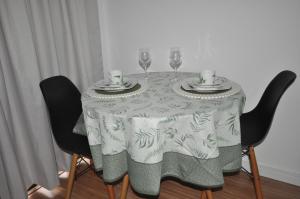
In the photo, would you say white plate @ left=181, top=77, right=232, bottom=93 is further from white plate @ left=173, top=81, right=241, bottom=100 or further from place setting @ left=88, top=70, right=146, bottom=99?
place setting @ left=88, top=70, right=146, bottom=99

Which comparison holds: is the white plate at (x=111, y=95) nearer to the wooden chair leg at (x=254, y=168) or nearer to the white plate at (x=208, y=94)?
the white plate at (x=208, y=94)

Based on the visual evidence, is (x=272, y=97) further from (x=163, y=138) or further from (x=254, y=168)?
(x=163, y=138)

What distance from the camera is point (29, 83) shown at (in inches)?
71.2

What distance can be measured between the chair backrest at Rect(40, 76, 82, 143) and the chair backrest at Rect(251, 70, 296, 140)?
1255mm

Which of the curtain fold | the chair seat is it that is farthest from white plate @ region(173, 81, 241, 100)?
the curtain fold

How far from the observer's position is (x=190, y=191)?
6.21 feet

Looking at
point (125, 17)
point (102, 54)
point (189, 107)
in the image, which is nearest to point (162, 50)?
point (125, 17)

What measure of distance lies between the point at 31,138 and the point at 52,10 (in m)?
1.00

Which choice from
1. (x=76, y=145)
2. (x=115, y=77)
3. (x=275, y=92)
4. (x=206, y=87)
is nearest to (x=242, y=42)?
(x=275, y=92)

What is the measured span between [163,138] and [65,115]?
0.87 meters

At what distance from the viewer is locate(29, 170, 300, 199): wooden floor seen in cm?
184

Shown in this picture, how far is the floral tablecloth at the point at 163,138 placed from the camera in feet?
3.67

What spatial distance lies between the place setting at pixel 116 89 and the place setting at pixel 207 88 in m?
0.24

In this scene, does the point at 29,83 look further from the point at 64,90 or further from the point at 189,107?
the point at 189,107
